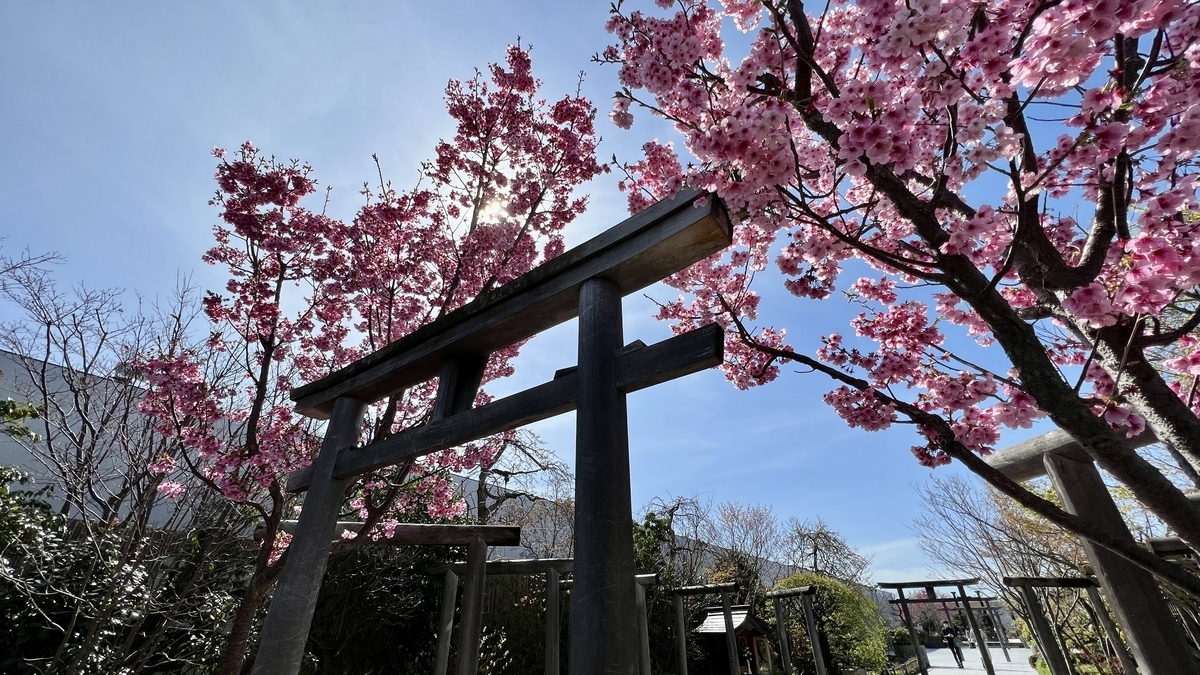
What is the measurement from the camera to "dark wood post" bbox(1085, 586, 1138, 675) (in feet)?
14.0

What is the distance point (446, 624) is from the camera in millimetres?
5082

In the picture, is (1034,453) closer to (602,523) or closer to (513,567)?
(602,523)

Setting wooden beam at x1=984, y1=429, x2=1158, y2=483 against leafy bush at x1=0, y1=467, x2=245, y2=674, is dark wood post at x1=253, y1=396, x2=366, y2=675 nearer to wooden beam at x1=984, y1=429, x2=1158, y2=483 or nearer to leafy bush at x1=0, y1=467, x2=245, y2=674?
leafy bush at x1=0, y1=467, x2=245, y2=674

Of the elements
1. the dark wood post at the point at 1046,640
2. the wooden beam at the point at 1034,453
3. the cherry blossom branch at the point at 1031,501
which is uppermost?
the wooden beam at the point at 1034,453

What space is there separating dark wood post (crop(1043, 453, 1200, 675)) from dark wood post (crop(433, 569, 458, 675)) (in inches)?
204

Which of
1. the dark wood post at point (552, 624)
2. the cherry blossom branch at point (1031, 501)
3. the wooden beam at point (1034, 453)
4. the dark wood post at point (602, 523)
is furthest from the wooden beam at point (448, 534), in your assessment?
the wooden beam at point (1034, 453)

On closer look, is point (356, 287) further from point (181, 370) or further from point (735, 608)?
point (735, 608)

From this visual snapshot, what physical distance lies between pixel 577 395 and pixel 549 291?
56cm

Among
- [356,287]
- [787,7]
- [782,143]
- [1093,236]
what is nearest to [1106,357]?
[1093,236]

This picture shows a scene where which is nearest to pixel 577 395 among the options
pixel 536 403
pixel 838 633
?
pixel 536 403

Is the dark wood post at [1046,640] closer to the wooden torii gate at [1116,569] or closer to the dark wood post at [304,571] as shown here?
the wooden torii gate at [1116,569]

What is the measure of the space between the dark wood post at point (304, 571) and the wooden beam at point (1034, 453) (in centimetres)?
435

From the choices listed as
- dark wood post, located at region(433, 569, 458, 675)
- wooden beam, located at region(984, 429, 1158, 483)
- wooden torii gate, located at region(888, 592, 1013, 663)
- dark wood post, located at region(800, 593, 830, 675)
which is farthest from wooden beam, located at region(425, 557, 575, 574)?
wooden torii gate, located at region(888, 592, 1013, 663)

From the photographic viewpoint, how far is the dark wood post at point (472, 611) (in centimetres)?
451
